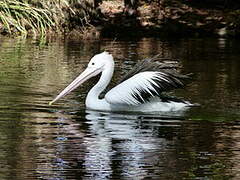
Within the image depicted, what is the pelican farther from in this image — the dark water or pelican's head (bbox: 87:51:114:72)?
pelican's head (bbox: 87:51:114:72)

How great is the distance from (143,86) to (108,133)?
1.53m

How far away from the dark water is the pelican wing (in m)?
0.24

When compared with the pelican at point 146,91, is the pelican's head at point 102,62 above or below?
above

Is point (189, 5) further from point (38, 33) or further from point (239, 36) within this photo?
point (38, 33)

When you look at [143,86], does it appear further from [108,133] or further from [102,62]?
[108,133]

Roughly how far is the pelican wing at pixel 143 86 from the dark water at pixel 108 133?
238mm

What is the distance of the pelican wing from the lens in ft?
35.5

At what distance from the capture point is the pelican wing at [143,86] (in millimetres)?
10812

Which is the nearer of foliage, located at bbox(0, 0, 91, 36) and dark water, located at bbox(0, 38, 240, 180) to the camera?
dark water, located at bbox(0, 38, 240, 180)

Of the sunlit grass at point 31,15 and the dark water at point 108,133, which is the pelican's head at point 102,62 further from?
the sunlit grass at point 31,15

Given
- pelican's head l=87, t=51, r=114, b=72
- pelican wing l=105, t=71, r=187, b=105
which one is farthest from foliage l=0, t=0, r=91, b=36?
pelican wing l=105, t=71, r=187, b=105

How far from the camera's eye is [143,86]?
10.8 m

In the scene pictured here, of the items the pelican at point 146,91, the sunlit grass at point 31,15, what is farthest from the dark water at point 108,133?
the sunlit grass at point 31,15

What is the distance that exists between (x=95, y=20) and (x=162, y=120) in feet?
56.4
